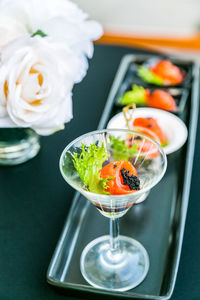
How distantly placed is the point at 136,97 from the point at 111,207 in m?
0.59

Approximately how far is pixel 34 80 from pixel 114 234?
33 cm

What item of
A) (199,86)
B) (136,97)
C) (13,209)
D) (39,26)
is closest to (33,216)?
(13,209)

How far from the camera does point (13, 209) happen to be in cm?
88

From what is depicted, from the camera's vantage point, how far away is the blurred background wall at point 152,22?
224 cm

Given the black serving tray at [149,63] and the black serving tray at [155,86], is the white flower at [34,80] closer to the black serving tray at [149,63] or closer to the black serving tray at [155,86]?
the black serving tray at [155,86]

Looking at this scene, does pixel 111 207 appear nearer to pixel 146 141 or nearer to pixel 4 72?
pixel 146 141

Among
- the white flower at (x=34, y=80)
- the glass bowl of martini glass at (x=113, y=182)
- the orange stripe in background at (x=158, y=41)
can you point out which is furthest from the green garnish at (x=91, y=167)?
the orange stripe in background at (x=158, y=41)

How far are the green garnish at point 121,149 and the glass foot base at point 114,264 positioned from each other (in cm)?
17

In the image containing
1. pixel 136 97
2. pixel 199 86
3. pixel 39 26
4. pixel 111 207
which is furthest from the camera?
pixel 199 86

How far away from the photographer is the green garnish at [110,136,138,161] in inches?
32.7

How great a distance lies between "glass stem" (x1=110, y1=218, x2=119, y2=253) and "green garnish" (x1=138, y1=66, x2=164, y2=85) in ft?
2.17

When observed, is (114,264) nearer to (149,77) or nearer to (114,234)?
(114,234)

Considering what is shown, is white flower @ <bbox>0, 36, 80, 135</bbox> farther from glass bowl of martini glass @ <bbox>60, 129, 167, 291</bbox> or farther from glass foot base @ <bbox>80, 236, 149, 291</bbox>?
glass foot base @ <bbox>80, 236, 149, 291</bbox>

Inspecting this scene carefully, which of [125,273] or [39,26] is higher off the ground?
[39,26]
